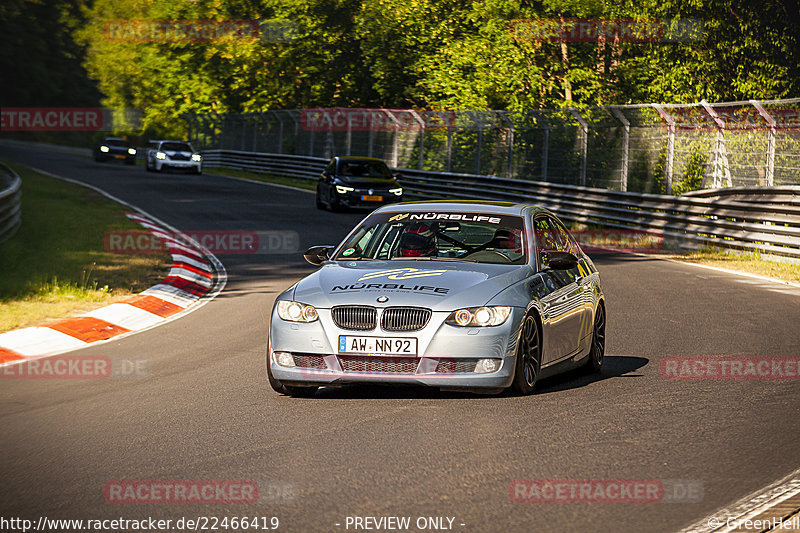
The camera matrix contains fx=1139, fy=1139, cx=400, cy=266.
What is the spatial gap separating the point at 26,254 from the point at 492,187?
55.9ft

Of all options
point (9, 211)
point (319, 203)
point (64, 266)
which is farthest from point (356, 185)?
point (64, 266)

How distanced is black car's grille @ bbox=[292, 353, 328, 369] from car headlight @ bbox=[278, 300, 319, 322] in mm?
253

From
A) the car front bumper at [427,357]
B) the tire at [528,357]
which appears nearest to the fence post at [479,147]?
the tire at [528,357]

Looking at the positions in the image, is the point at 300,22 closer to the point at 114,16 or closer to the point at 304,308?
the point at 304,308

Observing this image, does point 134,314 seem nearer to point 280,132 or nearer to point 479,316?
point 479,316

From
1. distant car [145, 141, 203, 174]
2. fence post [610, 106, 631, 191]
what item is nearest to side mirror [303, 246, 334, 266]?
fence post [610, 106, 631, 191]

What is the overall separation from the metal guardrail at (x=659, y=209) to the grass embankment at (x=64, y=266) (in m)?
10.8

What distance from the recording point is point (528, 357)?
8.28 metres

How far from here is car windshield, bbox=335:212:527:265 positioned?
909 cm

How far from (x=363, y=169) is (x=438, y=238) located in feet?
76.0

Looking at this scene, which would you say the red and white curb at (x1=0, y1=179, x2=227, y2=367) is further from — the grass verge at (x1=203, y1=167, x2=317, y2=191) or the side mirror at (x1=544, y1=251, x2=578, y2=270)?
the grass verge at (x1=203, y1=167, x2=317, y2=191)

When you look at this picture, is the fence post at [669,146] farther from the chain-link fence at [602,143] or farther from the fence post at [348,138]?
the fence post at [348,138]

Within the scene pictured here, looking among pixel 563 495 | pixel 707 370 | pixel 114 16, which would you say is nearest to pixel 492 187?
pixel 707 370

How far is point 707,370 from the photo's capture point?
9.63 m
